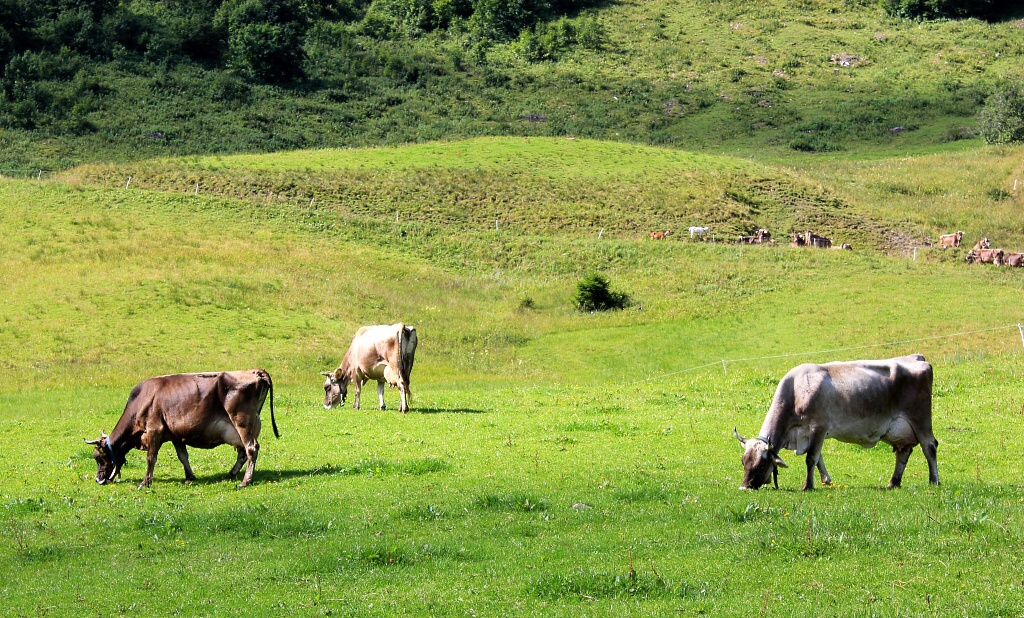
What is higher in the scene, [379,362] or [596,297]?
[379,362]

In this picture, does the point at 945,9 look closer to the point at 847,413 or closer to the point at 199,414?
the point at 847,413

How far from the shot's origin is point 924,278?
187ft

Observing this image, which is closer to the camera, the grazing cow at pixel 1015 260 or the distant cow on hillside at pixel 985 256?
the grazing cow at pixel 1015 260

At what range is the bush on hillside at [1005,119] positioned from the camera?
103312 mm

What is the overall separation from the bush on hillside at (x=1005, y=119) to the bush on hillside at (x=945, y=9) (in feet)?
206

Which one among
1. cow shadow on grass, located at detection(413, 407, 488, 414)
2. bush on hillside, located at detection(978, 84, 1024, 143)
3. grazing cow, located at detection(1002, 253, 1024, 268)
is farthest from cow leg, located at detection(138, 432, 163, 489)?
bush on hillside, located at detection(978, 84, 1024, 143)

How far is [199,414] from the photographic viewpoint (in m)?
19.5

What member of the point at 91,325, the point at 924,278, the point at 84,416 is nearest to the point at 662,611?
the point at 84,416

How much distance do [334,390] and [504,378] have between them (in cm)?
1209

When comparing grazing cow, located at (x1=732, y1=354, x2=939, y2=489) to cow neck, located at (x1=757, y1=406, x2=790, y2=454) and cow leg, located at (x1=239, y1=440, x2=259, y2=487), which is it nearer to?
cow neck, located at (x1=757, y1=406, x2=790, y2=454)

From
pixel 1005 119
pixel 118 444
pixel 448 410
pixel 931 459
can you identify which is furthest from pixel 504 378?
pixel 1005 119

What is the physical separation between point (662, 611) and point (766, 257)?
56.3 m

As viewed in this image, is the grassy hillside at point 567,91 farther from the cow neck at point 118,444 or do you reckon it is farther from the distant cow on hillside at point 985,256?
the cow neck at point 118,444

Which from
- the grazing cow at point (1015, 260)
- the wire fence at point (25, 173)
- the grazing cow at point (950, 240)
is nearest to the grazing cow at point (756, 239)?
the grazing cow at point (950, 240)
